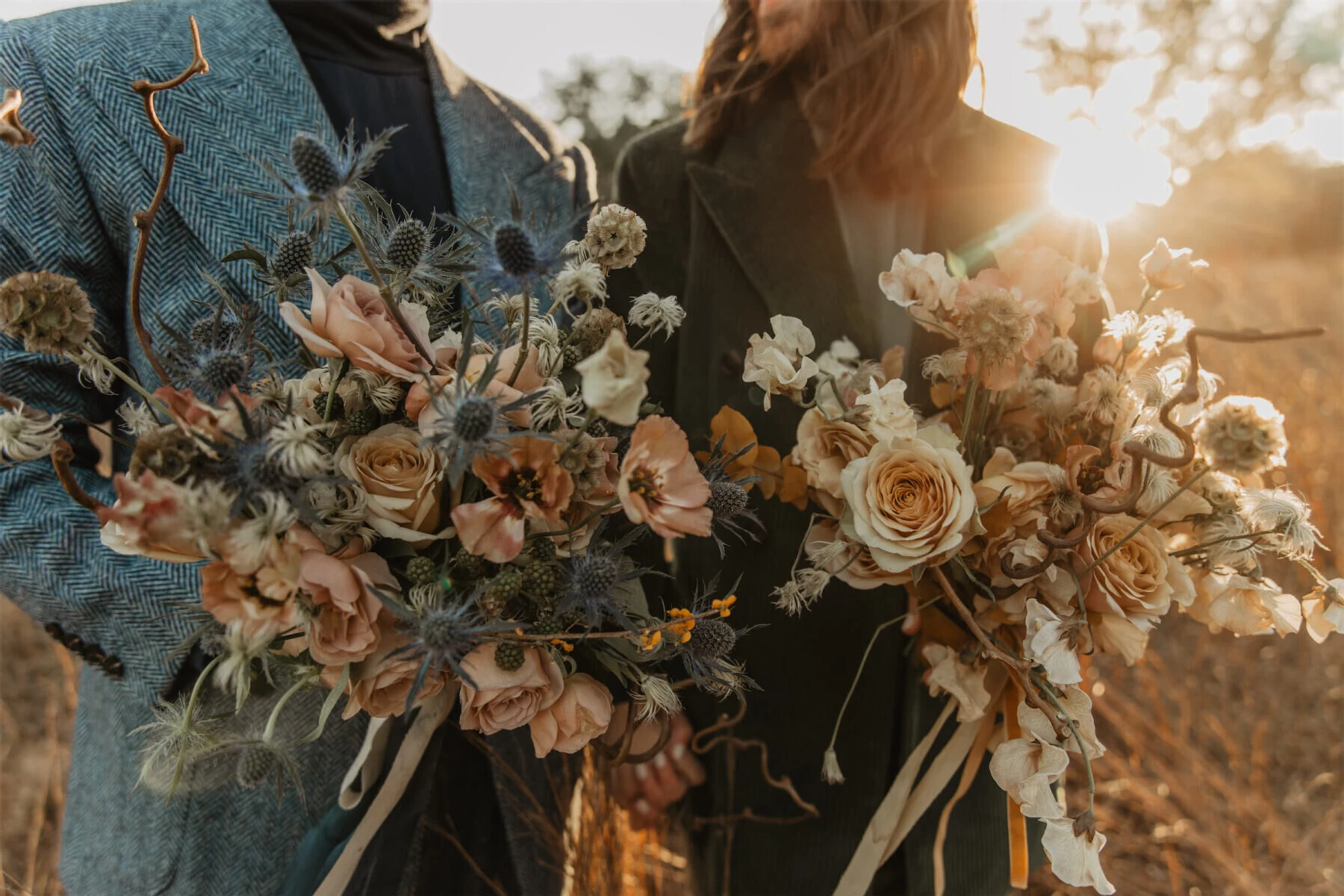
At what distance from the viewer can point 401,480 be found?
56cm

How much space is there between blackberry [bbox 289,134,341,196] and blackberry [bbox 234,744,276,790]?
459mm

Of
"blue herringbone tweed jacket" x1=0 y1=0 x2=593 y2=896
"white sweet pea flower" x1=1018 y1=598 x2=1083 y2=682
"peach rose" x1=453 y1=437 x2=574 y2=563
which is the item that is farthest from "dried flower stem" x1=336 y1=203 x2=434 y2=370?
"white sweet pea flower" x1=1018 y1=598 x2=1083 y2=682

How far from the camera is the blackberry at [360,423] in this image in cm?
59

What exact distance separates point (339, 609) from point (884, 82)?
107cm

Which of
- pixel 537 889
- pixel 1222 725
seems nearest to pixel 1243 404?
pixel 537 889

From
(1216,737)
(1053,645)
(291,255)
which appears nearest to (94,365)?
(291,255)

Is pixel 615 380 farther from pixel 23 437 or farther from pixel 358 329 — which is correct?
→ pixel 23 437

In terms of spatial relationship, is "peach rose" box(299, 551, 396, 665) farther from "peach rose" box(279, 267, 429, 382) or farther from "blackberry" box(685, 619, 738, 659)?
"blackberry" box(685, 619, 738, 659)

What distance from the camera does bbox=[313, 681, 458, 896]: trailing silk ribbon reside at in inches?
29.7

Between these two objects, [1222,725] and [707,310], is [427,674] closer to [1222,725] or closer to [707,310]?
[707,310]

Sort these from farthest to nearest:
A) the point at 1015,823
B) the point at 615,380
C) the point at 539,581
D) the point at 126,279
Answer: the point at 126,279, the point at 1015,823, the point at 539,581, the point at 615,380

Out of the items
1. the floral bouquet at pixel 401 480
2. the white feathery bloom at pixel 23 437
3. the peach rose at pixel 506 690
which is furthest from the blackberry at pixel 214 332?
the peach rose at pixel 506 690

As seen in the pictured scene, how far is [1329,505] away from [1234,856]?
1.53m

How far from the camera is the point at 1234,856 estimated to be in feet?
6.98
